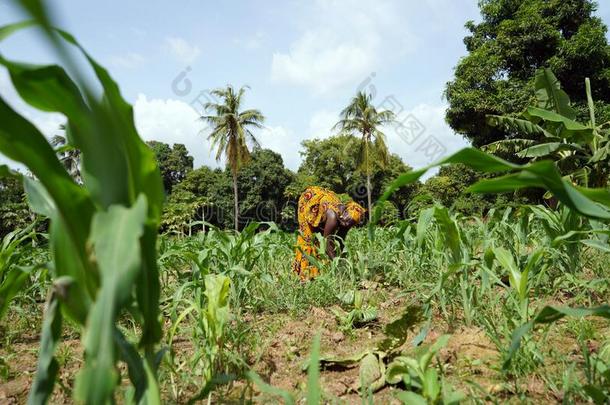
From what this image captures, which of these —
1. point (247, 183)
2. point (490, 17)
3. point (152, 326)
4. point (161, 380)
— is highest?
point (247, 183)

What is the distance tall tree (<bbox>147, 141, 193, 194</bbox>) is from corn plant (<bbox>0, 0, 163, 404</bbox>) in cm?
3852

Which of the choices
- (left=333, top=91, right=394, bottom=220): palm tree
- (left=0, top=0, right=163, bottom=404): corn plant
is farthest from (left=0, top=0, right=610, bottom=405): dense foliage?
(left=333, top=91, right=394, bottom=220): palm tree

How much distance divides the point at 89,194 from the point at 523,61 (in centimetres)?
1731

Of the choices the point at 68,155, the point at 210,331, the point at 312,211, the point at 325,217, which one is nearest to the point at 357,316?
the point at 210,331

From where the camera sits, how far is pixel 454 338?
6.26 feet

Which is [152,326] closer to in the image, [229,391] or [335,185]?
[229,391]

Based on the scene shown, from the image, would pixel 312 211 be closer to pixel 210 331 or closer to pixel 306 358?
pixel 306 358

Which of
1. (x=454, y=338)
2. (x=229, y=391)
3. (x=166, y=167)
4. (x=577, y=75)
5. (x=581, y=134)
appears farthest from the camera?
(x=166, y=167)

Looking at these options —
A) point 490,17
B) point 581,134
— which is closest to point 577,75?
point 490,17

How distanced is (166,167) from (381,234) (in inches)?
1400

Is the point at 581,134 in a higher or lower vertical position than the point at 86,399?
higher

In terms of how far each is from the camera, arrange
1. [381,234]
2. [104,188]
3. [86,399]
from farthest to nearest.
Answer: [381,234]
[104,188]
[86,399]

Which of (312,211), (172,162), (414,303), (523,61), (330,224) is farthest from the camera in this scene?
(172,162)

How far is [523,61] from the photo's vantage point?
14.9 m
